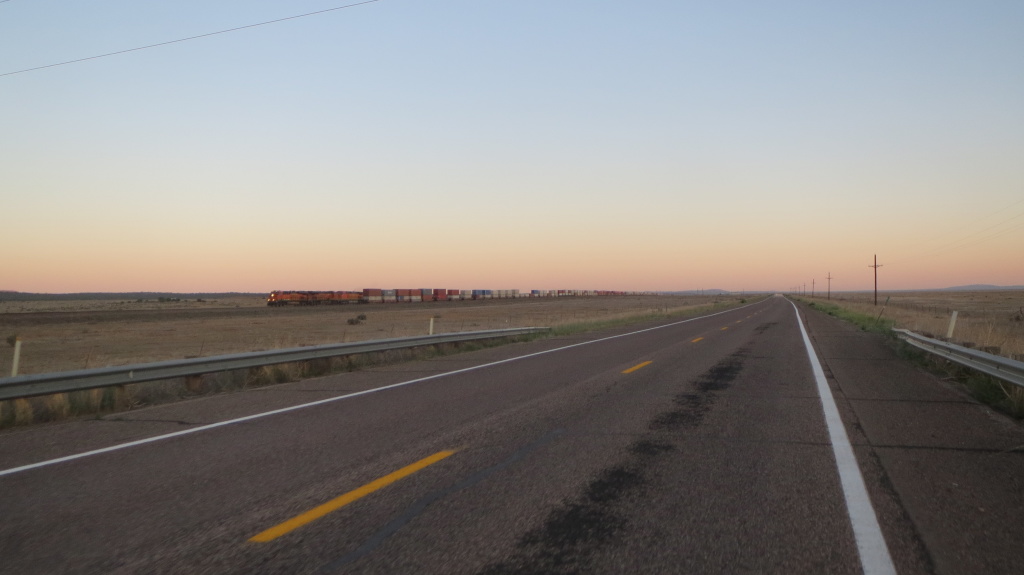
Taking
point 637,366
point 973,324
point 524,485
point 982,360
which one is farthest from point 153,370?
point 973,324

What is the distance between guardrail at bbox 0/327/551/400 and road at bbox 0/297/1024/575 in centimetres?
77

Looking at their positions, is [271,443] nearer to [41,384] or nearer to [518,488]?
[518,488]

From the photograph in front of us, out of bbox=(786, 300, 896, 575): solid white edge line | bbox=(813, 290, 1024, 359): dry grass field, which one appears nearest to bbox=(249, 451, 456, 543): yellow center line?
bbox=(786, 300, 896, 575): solid white edge line

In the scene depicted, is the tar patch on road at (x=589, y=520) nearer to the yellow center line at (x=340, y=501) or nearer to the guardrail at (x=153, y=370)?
the yellow center line at (x=340, y=501)

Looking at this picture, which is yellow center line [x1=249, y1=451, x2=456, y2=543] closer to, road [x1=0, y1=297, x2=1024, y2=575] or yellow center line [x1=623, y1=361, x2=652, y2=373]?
road [x1=0, y1=297, x2=1024, y2=575]

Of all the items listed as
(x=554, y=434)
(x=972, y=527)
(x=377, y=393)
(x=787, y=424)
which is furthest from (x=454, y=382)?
(x=972, y=527)

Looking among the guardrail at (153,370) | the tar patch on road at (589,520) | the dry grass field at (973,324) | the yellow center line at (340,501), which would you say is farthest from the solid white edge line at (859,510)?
the guardrail at (153,370)

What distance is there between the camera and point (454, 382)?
11742 millimetres

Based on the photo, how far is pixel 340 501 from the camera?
4.94 meters

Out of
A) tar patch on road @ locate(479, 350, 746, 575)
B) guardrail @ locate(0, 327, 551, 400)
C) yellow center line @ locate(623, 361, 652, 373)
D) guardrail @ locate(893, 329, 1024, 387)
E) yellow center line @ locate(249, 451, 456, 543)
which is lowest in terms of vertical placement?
yellow center line @ locate(249, 451, 456, 543)

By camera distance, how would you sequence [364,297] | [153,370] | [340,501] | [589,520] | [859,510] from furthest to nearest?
[364,297], [153,370], [340,501], [859,510], [589,520]

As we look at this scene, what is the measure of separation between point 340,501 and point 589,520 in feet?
6.18

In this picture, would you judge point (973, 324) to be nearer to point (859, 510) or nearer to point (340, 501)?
point (859, 510)

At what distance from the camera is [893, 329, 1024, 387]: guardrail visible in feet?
28.6
